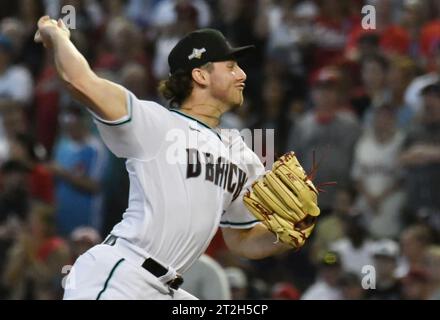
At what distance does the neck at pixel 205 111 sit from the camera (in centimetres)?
611

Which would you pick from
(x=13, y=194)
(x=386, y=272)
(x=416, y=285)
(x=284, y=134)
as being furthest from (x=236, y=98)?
(x=13, y=194)

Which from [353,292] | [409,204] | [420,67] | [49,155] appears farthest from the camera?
[49,155]

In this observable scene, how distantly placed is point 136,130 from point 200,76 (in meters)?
0.58

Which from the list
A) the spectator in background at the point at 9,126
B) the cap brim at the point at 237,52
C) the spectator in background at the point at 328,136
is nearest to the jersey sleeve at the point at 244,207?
the cap brim at the point at 237,52

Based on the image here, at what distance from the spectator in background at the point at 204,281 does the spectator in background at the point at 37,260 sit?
1569mm

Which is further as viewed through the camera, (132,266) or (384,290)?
(384,290)

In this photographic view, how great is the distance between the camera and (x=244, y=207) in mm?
6316

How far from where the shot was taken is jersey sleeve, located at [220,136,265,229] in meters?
6.27

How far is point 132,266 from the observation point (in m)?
5.77

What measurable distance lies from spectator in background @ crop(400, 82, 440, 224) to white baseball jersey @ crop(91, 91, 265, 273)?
10.9 feet

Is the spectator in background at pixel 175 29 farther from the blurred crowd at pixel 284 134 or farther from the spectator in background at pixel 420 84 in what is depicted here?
the spectator in background at pixel 420 84
